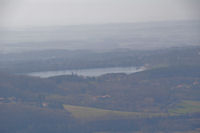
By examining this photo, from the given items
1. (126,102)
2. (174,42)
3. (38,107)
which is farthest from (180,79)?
(174,42)

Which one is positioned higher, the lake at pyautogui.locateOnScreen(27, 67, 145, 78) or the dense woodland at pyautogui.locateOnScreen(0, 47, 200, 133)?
the lake at pyautogui.locateOnScreen(27, 67, 145, 78)

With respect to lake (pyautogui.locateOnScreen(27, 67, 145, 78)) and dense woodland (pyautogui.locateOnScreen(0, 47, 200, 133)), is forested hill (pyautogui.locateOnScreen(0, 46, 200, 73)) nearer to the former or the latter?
lake (pyautogui.locateOnScreen(27, 67, 145, 78))

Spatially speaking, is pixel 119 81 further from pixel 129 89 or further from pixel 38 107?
pixel 38 107

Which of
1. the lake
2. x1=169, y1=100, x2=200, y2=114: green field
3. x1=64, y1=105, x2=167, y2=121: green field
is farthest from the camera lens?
the lake

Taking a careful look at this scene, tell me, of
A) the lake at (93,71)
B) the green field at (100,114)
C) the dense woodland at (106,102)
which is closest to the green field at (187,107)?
the dense woodland at (106,102)

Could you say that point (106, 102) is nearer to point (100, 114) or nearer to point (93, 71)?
point (100, 114)

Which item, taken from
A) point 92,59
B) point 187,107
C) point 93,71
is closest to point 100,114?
point 187,107

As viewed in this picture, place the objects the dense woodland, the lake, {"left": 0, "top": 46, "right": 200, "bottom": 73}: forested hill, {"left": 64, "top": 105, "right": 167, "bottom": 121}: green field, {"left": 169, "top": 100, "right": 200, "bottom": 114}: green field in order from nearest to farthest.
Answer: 1. the dense woodland
2. {"left": 64, "top": 105, "right": 167, "bottom": 121}: green field
3. {"left": 169, "top": 100, "right": 200, "bottom": 114}: green field
4. the lake
5. {"left": 0, "top": 46, "right": 200, "bottom": 73}: forested hill

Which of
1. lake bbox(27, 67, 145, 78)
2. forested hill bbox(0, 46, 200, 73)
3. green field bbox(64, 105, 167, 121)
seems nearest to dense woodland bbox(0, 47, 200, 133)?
green field bbox(64, 105, 167, 121)
